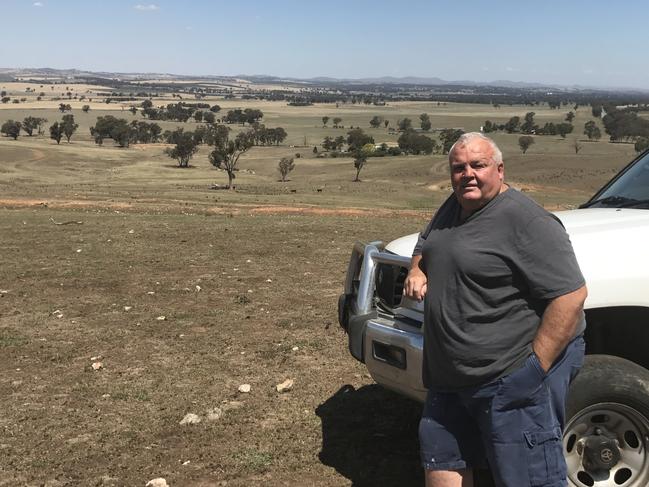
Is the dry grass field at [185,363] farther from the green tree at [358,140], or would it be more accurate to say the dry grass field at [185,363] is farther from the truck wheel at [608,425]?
the green tree at [358,140]

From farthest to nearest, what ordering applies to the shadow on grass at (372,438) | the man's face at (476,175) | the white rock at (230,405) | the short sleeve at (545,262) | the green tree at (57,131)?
1. the green tree at (57,131)
2. the white rock at (230,405)
3. the shadow on grass at (372,438)
4. the man's face at (476,175)
5. the short sleeve at (545,262)

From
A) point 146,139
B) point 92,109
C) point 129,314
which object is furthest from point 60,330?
point 92,109

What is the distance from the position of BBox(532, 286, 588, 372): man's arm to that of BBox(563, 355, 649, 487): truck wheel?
74 cm

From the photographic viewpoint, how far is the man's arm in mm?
2447

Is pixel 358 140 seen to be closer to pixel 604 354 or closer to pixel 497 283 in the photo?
pixel 604 354

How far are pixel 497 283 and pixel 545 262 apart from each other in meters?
0.19

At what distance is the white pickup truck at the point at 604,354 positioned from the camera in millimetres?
3146

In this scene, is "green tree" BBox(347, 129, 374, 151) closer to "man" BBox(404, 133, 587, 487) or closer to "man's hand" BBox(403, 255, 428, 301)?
"man's hand" BBox(403, 255, 428, 301)

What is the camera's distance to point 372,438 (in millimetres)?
4504

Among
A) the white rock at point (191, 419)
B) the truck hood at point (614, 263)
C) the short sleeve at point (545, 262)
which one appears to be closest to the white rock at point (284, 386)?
the white rock at point (191, 419)

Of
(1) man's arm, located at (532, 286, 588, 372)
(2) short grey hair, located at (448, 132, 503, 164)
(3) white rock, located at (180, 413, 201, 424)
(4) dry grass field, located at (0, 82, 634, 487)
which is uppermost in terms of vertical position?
(2) short grey hair, located at (448, 132, 503, 164)

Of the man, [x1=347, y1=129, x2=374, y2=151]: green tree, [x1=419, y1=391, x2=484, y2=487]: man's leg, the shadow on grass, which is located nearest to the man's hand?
the man

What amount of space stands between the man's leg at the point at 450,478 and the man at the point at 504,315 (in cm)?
18

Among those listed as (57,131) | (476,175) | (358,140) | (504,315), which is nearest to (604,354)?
(504,315)
